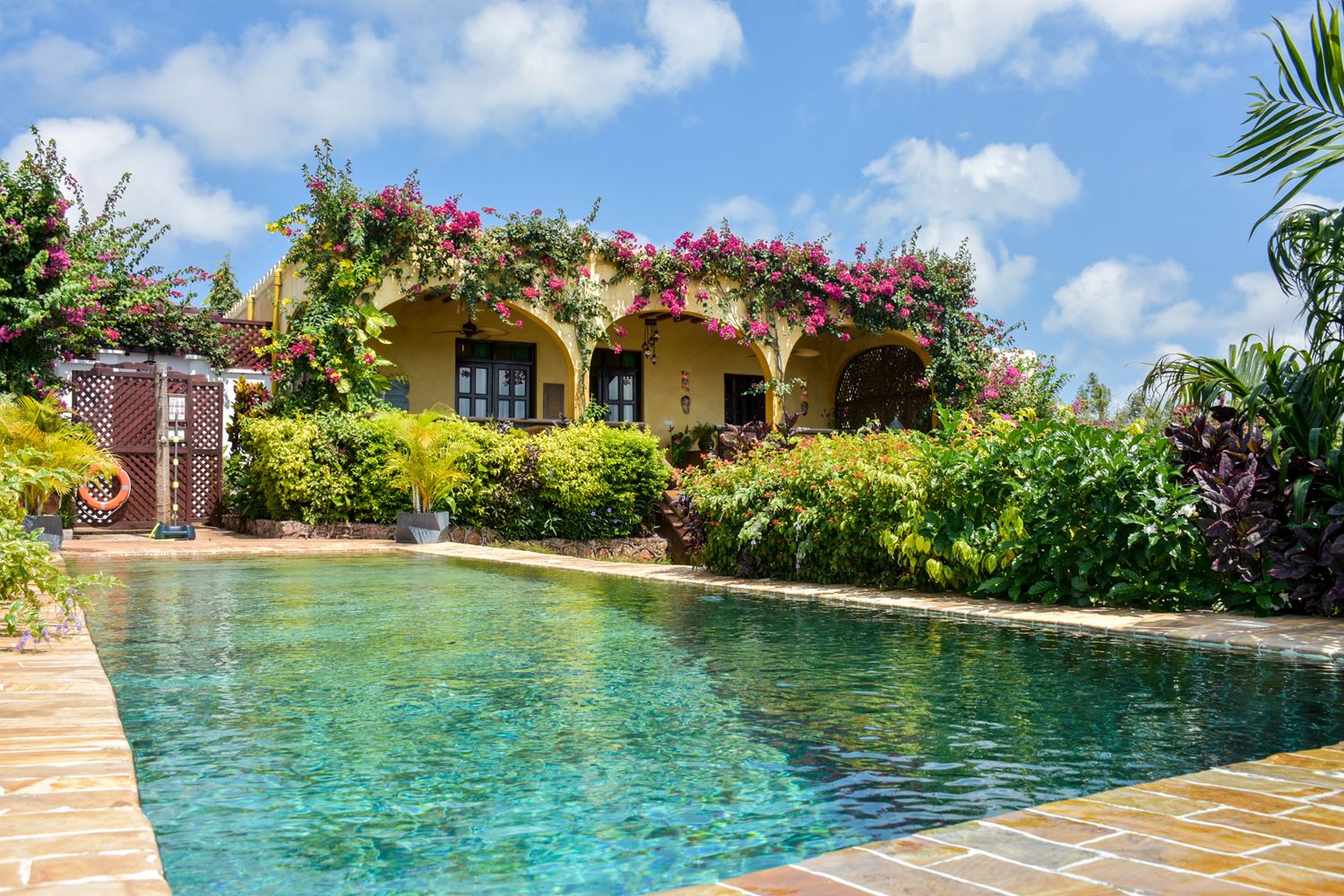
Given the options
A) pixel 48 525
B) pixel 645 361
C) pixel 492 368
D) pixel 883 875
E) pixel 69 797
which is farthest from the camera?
pixel 645 361

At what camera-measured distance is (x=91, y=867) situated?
1610 millimetres

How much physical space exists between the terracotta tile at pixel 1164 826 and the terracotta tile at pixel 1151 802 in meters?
0.04

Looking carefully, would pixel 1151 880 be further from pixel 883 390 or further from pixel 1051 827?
pixel 883 390

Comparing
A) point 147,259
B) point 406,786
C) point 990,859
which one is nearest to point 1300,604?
point 990,859

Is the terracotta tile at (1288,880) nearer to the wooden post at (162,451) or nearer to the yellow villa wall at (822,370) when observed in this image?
the wooden post at (162,451)

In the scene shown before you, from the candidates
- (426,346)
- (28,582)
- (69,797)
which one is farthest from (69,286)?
(69,797)

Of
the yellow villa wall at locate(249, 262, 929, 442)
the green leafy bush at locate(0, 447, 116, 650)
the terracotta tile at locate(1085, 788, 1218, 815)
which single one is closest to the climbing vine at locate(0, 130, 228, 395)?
the yellow villa wall at locate(249, 262, 929, 442)

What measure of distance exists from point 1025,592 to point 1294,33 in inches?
137

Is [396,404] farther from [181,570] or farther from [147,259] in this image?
[181,570]

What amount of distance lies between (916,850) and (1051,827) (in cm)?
31

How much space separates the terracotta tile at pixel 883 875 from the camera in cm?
155

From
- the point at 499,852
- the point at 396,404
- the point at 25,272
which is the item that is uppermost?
the point at 25,272

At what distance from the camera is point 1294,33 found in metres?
5.57

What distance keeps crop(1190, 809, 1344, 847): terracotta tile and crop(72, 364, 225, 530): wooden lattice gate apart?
15257 mm
